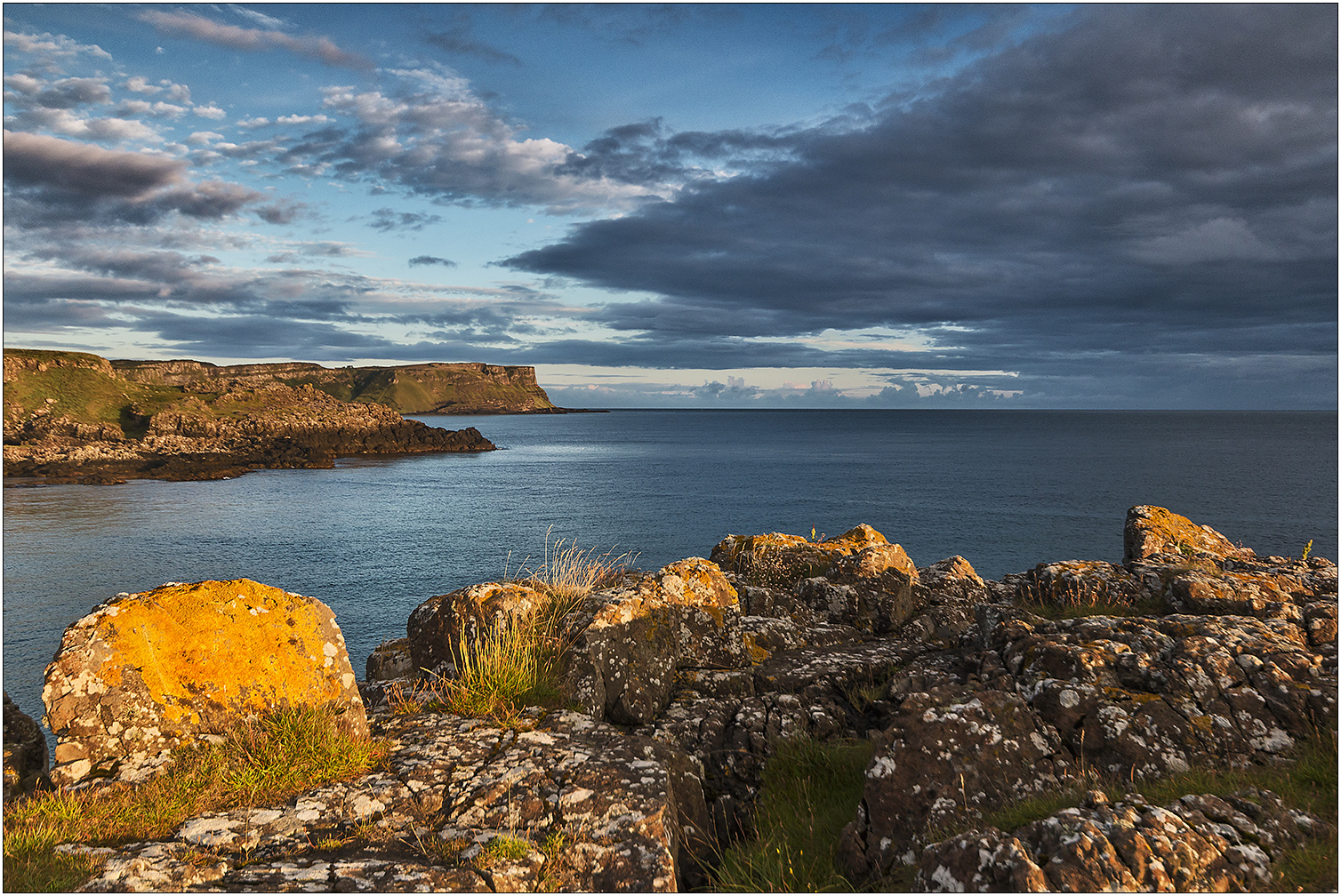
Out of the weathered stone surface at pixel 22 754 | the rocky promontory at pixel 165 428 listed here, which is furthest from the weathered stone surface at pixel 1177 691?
the rocky promontory at pixel 165 428

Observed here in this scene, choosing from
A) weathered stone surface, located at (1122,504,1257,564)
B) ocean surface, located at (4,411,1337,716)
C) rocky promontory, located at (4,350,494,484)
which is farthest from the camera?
rocky promontory, located at (4,350,494,484)

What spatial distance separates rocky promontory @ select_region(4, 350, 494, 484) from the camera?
9819 centimetres

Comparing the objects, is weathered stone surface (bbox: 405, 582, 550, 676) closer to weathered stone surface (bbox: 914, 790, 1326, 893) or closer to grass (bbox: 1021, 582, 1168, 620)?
weathered stone surface (bbox: 914, 790, 1326, 893)

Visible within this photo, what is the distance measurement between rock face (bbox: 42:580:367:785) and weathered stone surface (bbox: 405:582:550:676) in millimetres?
1867

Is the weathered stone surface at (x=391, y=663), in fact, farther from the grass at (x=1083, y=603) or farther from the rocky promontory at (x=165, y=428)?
the rocky promontory at (x=165, y=428)

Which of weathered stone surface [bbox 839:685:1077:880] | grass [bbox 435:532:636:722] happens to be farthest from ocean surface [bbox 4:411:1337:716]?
weathered stone surface [bbox 839:685:1077:880]

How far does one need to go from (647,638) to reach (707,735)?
155 centimetres

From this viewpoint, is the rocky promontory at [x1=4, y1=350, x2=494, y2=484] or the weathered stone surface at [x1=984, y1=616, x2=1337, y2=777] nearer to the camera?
the weathered stone surface at [x1=984, y1=616, x2=1337, y2=777]

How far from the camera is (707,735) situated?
8172 millimetres

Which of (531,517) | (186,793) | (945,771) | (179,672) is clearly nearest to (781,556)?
(945,771)

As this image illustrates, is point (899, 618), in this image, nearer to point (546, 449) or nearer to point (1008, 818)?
point (1008, 818)

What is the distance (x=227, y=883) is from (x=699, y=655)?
660cm

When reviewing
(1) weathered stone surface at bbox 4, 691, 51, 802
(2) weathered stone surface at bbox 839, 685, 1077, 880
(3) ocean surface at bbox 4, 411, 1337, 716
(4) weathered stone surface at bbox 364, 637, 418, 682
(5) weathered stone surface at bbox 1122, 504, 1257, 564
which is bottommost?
(3) ocean surface at bbox 4, 411, 1337, 716

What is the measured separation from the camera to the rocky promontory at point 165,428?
9819 centimetres
